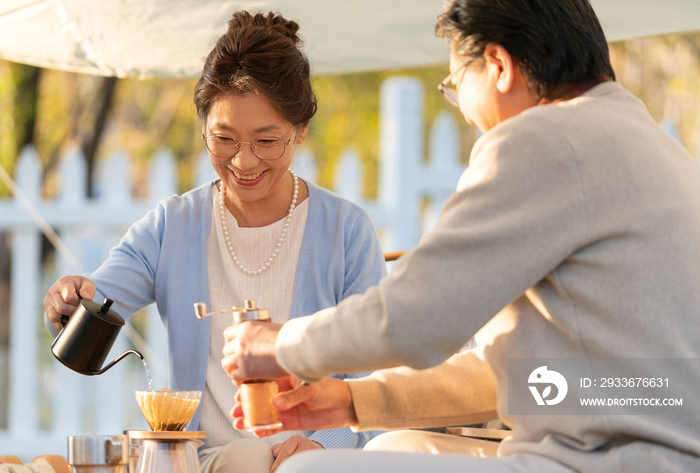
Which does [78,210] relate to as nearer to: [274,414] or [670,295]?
[274,414]

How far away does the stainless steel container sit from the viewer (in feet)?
5.57

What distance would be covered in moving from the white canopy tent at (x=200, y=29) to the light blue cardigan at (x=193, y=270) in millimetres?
722

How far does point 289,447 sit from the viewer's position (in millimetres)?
2021

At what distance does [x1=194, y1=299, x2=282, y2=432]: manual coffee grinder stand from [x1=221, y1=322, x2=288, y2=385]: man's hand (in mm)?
22

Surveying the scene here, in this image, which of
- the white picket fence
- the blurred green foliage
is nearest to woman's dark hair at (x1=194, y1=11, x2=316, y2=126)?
the white picket fence

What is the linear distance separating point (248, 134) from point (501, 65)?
0.93m

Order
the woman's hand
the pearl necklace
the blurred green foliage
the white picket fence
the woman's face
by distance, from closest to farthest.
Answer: the woman's hand → the woman's face → the pearl necklace → the white picket fence → the blurred green foliage

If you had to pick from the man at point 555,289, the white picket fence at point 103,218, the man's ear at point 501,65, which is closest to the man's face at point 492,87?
the man's ear at point 501,65

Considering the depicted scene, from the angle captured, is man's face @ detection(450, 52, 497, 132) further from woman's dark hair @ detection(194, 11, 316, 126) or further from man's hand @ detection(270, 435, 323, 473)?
man's hand @ detection(270, 435, 323, 473)

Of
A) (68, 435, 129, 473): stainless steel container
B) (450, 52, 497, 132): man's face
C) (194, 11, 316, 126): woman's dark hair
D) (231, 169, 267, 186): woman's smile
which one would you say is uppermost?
(194, 11, 316, 126): woman's dark hair

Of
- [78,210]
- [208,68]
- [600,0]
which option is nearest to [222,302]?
[208,68]

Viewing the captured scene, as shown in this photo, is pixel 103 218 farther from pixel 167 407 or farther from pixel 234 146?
pixel 167 407

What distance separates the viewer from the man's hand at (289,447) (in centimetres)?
200

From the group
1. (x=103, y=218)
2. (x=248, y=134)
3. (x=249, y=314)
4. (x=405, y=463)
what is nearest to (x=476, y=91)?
(x=249, y=314)
